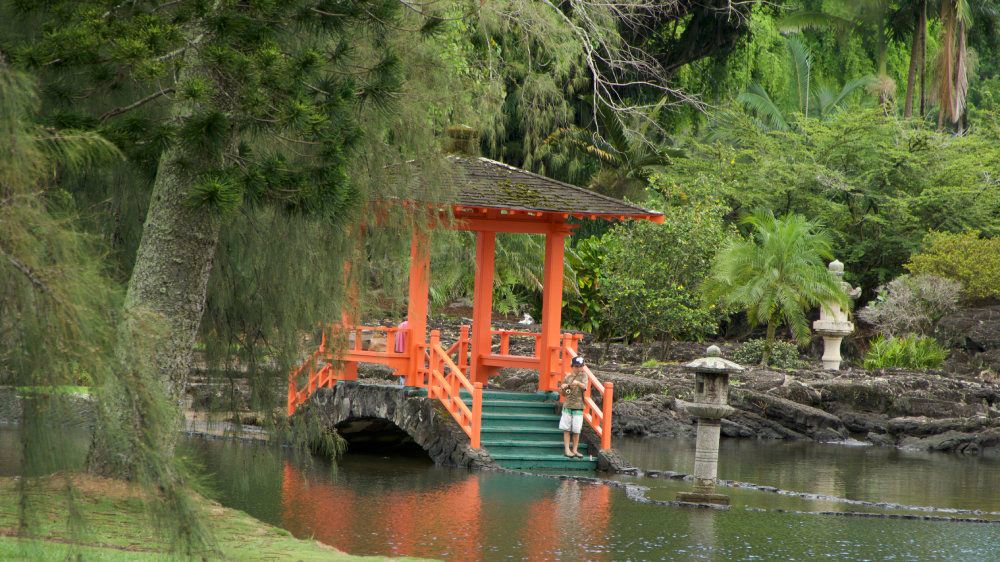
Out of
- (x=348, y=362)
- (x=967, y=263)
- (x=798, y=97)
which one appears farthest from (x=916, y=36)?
(x=348, y=362)

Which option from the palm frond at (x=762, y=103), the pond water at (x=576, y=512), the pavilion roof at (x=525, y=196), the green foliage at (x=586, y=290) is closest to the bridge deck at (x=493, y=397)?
the pond water at (x=576, y=512)

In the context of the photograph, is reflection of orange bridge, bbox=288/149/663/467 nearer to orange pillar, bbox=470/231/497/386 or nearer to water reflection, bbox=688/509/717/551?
orange pillar, bbox=470/231/497/386

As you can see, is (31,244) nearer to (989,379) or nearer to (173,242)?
(173,242)

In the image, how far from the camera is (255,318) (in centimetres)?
1102

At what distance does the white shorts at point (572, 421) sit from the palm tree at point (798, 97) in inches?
870

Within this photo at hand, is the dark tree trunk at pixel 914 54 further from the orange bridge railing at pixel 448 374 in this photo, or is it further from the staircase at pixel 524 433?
the staircase at pixel 524 433

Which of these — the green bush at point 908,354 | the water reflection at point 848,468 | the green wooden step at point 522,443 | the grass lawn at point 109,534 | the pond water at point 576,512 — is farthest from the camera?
the green bush at point 908,354

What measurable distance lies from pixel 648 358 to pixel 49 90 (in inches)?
805

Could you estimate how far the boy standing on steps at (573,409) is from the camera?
50.7 ft

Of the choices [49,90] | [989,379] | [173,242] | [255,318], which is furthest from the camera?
[989,379]

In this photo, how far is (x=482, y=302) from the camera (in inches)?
674

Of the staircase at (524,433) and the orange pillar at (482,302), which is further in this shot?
the orange pillar at (482,302)

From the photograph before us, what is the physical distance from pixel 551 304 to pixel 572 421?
1.86 meters

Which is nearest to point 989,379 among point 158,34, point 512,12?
point 512,12
